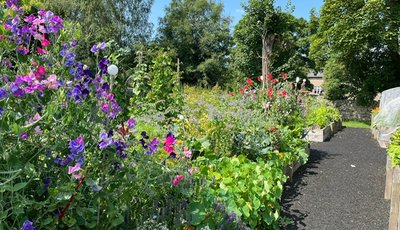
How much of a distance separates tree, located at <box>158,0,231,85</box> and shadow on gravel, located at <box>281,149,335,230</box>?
19938 millimetres

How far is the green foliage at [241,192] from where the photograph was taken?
2.56 m

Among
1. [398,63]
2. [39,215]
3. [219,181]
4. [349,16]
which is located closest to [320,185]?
[219,181]

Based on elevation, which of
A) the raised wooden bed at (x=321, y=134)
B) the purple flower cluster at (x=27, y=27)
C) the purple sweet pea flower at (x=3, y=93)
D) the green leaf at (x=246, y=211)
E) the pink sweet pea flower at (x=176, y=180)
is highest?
the purple flower cluster at (x=27, y=27)

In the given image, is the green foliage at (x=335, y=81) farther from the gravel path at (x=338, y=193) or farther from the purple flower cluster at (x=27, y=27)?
the purple flower cluster at (x=27, y=27)

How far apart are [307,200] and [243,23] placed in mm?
15711

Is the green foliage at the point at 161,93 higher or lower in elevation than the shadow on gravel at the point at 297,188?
higher

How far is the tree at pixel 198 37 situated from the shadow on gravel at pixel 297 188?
1994cm

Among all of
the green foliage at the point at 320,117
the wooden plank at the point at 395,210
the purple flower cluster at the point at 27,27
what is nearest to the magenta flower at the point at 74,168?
the purple flower cluster at the point at 27,27

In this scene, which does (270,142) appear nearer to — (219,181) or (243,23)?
(219,181)

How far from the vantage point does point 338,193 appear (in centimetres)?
432

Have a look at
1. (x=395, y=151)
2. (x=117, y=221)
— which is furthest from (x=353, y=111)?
(x=117, y=221)

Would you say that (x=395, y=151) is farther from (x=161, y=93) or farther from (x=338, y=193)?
(x=161, y=93)

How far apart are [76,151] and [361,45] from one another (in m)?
17.4

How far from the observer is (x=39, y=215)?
1532 mm
